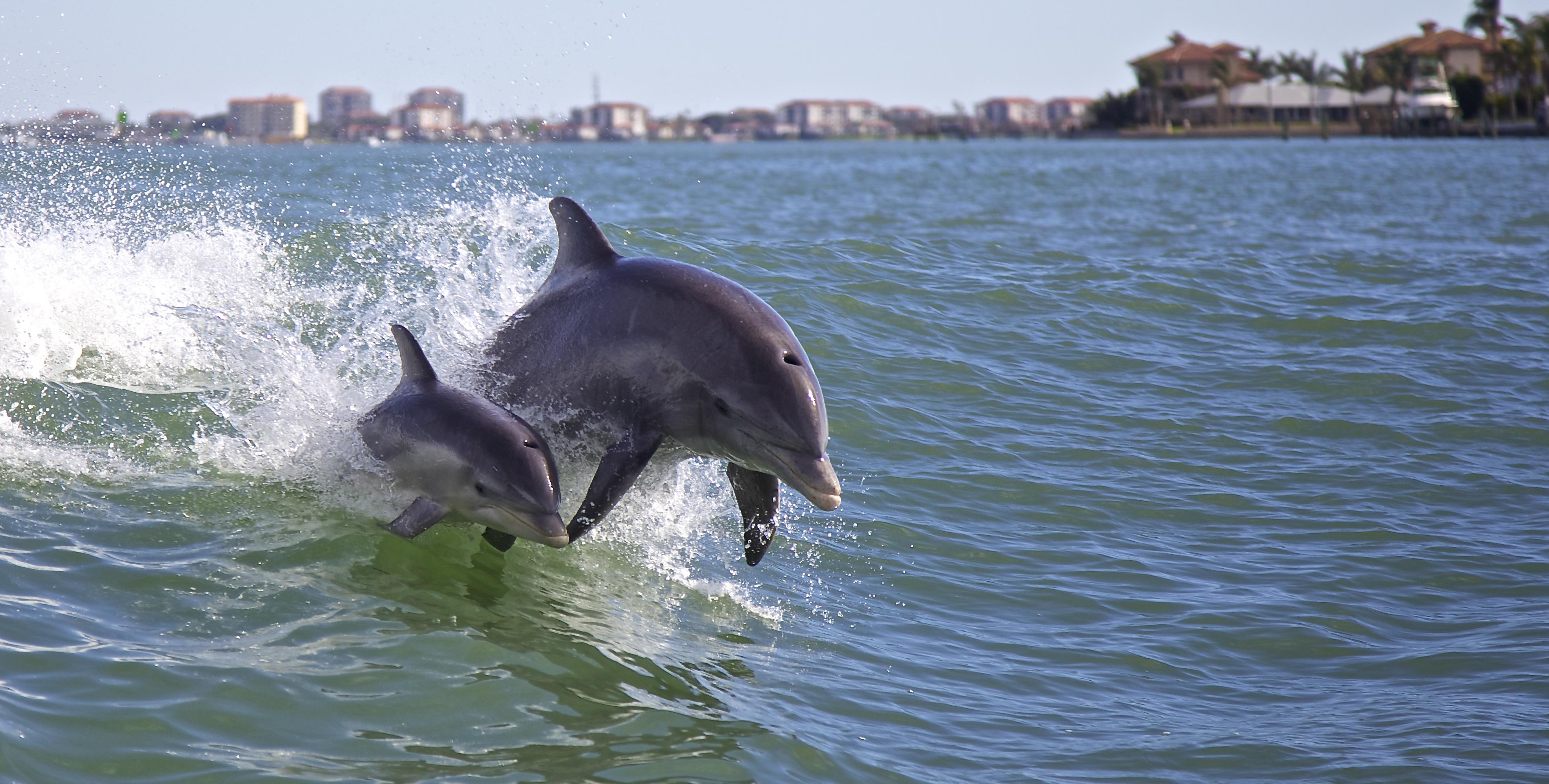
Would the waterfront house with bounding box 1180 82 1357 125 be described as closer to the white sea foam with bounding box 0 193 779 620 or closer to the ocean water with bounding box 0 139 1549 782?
the ocean water with bounding box 0 139 1549 782

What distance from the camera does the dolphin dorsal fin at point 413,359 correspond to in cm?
621

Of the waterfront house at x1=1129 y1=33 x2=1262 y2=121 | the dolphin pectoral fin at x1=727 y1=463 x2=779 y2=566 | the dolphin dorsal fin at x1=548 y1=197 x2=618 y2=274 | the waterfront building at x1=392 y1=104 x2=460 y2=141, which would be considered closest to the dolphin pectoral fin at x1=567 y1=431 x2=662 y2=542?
the dolphin pectoral fin at x1=727 y1=463 x2=779 y2=566

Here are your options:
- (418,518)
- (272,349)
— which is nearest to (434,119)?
(272,349)

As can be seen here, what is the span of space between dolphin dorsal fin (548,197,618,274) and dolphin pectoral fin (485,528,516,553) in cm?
124

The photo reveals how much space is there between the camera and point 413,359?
623 centimetres

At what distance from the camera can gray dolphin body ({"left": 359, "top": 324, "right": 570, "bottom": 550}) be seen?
5.72m

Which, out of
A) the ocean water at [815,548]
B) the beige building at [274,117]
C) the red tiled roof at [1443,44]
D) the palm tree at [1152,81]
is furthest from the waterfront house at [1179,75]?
the ocean water at [815,548]

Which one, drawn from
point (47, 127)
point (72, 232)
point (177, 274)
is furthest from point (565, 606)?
point (47, 127)

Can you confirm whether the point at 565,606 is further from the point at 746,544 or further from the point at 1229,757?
the point at 1229,757

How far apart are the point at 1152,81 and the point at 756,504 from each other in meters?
145

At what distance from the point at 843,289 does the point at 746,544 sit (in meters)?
8.38

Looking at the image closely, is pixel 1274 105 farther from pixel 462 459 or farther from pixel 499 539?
pixel 462 459

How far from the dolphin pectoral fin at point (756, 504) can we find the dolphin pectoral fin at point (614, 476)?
47cm

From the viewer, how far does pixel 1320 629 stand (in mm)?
6938
